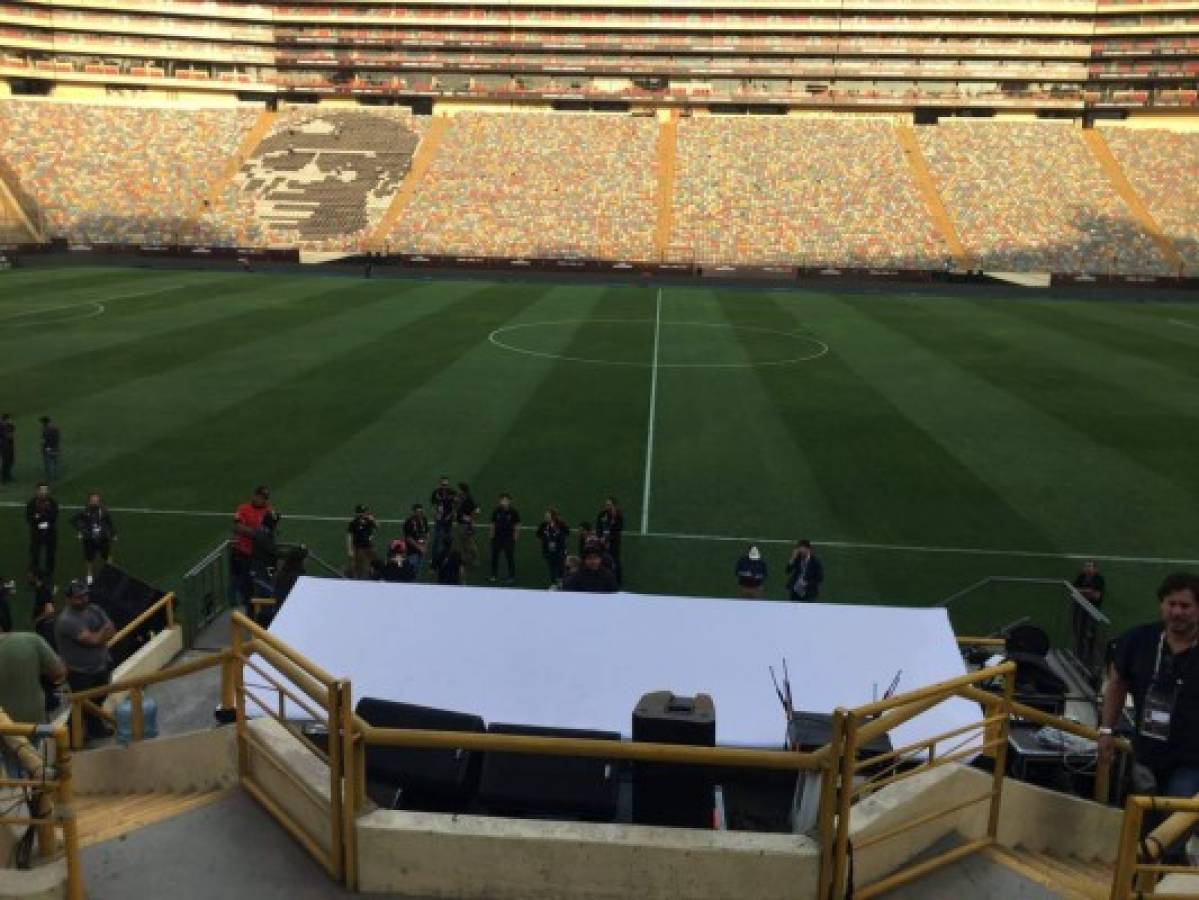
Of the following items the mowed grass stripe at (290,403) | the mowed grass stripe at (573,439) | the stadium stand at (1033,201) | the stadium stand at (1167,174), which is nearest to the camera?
the mowed grass stripe at (573,439)

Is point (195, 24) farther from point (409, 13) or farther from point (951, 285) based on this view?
point (951, 285)

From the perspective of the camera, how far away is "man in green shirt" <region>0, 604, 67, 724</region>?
23.5 ft

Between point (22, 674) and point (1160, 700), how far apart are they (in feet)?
25.2

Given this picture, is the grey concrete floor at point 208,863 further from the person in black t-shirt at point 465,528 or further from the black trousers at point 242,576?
the person in black t-shirt at point 465,528

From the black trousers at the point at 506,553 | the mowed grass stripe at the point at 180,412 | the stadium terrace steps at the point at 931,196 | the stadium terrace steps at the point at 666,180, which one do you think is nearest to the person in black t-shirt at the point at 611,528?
the black trousers at the point at 506,553

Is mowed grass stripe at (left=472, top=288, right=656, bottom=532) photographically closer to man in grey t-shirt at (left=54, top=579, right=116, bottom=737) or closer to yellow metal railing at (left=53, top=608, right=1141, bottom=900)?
man in grey t-shirt at (left=54, top=579, right=116, bottom=737)

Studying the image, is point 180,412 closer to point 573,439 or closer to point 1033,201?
point 573,439

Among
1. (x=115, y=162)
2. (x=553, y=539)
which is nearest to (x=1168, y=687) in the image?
(x=553, y=539)

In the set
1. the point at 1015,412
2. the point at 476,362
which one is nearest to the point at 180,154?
the point at 476,362

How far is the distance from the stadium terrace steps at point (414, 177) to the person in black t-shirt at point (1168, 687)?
64.8 meters

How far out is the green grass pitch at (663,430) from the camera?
17562mm

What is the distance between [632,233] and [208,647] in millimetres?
60178

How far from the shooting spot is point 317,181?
75.0 meters

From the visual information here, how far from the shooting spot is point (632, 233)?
69312mm
